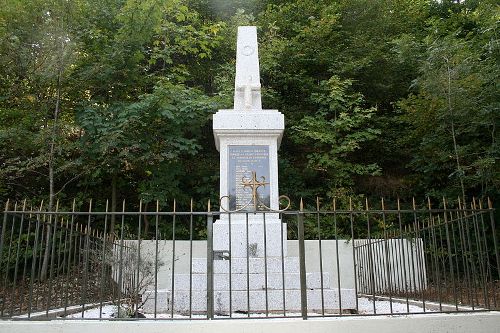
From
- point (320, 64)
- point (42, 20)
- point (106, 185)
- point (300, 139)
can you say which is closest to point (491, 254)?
point (300, 139)

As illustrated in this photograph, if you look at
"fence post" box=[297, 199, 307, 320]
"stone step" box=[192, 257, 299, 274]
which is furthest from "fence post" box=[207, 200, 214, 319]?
"stone step" box=[192, 257, 299, 274]

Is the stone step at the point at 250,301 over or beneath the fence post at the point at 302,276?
beneath

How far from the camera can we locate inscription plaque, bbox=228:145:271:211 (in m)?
7.91

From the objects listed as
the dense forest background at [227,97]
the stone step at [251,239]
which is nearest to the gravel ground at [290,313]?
the stone step at [251,239]

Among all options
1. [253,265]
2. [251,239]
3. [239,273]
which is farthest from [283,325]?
[251,239]

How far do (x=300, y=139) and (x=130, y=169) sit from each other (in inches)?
210

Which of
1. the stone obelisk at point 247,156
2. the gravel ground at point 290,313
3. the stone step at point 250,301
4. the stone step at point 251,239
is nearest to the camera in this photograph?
the gravel ground at point 290,313

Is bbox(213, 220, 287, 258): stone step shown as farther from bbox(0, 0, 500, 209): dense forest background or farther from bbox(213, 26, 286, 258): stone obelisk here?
bbox(0, 0, 500, 209): dense forest background

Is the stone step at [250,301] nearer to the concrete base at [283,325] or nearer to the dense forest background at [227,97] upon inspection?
the concrete base at [283,325]

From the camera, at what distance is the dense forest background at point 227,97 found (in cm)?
1157

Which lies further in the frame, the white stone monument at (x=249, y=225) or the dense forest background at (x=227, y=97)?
the dense forest background at (x=227, y=97)

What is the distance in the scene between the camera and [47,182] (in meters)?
13.1

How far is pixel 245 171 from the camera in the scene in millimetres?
8008

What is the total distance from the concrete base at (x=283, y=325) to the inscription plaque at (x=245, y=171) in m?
3.65
